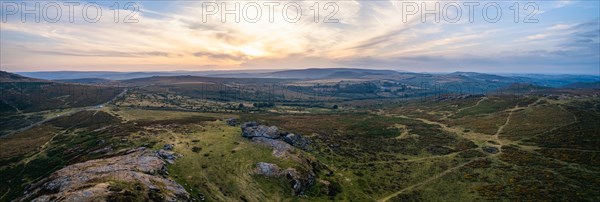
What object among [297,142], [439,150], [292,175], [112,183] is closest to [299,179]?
[292,175]

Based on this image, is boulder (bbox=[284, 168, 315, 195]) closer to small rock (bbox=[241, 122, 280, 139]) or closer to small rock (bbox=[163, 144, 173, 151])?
small rock (bbox=[241, 122, 280, 139])

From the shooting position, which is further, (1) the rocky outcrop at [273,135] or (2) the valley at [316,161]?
(1) the rocky outcrop at [273,135]

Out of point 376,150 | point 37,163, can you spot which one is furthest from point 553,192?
point 37,163

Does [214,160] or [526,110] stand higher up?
[526,110]

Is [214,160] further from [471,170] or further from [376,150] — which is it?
[471,170]

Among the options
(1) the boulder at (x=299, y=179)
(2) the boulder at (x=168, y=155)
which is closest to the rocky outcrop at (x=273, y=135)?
(1) the boulder at (x=299, y=179)

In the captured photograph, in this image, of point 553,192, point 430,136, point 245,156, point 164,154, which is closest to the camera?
point 553,192

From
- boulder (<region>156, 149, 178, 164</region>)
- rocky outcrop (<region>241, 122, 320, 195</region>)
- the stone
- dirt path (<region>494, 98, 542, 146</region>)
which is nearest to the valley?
boulder (<region>156, 149, 178, 164</region>)

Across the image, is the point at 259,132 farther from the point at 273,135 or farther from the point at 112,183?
the point at 112,183

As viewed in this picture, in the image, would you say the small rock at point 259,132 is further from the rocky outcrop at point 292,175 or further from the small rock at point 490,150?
the small rock at point 490,150
